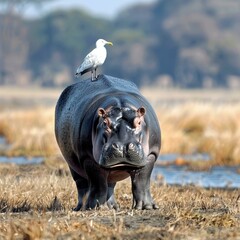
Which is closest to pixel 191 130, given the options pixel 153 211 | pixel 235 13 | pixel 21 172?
pixel 21 172

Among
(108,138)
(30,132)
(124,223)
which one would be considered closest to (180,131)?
(30,132)

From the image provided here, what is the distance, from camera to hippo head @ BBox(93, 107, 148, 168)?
655 centimetres

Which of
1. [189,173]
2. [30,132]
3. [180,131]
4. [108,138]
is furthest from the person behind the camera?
[180,131]

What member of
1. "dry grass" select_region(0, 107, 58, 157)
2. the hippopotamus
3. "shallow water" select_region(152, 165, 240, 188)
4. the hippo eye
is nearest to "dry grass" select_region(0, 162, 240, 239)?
the hippopotamus

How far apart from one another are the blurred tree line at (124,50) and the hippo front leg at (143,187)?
202 ft

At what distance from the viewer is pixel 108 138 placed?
668cm

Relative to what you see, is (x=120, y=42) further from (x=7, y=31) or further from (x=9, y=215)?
(x=9, y=215)

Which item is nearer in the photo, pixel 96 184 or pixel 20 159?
pixel 96 184

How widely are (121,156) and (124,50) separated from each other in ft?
233

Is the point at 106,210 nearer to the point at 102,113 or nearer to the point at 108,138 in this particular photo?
the point at 108,138

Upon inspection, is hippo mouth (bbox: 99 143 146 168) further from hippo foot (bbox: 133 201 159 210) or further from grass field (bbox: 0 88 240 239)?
hippo foot (bbox: 133 201 159 210)

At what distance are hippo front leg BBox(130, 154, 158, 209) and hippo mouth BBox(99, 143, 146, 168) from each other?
0.58m

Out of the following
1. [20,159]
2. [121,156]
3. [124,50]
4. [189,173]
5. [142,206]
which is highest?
[124,50]

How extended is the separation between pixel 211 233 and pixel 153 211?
3.20 ft
